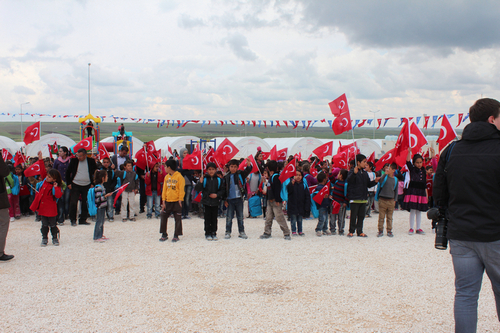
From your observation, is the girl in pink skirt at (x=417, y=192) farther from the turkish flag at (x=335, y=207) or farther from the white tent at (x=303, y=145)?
the white tent at (x=303, y=145)

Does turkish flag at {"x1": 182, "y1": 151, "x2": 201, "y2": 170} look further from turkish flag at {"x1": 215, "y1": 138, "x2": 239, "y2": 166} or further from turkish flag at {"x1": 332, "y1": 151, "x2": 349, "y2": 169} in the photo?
turkish flag at {"x1": 332, "y1": 151, "x2": 349, "y2": 169}

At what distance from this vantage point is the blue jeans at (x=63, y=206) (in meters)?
10.3

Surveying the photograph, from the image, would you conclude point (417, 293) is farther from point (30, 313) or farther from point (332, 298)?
point (30, 313)

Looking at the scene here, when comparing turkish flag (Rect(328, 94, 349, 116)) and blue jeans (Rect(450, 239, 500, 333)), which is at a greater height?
turkish flag (Rect(328, 94, 349, 116))

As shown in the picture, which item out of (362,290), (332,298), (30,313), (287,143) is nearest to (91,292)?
(30,313)

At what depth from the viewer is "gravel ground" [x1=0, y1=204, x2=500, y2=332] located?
4.18 metres

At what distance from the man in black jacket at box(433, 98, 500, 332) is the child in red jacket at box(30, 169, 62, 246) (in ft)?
24.6

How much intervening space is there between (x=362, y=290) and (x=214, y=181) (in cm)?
448

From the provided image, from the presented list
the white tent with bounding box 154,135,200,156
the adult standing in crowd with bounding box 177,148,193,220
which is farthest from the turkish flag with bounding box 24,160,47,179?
the white tent with bounding box 154,135,200,156

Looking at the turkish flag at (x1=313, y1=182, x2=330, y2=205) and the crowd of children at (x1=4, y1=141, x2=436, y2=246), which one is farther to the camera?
the turkish flag at (x1=313, y1=182, x2=330, y2=205)

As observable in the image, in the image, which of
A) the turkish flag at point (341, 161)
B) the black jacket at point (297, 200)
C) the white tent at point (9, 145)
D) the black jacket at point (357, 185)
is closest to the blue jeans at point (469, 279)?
the black jacket at point (357, 185)

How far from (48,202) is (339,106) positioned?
7.47 meters

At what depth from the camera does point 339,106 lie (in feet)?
31.4

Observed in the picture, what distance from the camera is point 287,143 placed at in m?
35.9
